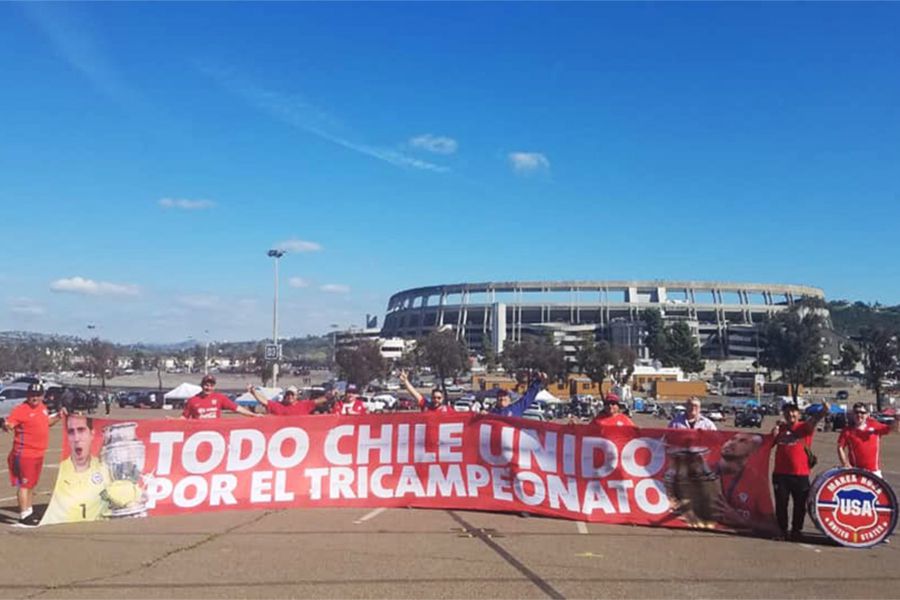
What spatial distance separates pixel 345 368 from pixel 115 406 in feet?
108

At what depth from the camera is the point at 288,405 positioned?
1383 centimetres

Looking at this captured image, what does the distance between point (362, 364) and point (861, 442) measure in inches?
3542

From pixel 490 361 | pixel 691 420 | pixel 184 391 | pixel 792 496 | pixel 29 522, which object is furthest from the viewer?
pixel 490 361

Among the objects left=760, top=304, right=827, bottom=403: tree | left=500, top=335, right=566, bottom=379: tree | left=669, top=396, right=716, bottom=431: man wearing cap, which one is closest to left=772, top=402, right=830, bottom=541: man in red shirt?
left=669, top=396, right=716, bottom=431: man wearing cap

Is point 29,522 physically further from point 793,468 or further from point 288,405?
point 793,468

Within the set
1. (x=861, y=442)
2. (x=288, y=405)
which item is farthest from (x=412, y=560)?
(x=288, y=405)

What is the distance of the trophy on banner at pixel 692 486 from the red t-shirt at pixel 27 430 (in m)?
7.51

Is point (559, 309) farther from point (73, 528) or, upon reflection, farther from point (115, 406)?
point (73, 528)

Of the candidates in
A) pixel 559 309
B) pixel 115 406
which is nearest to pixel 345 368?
pixel 115 406

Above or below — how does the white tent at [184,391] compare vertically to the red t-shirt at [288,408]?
below

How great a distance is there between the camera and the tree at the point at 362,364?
99.2m

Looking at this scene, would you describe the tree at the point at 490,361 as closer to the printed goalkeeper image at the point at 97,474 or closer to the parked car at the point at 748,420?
the parked car at the point at 748,420

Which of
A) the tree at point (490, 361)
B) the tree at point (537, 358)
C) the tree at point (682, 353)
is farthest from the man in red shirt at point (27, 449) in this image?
the tree at point (682, 353)

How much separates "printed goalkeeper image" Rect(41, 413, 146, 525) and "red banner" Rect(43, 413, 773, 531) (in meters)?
0.01
